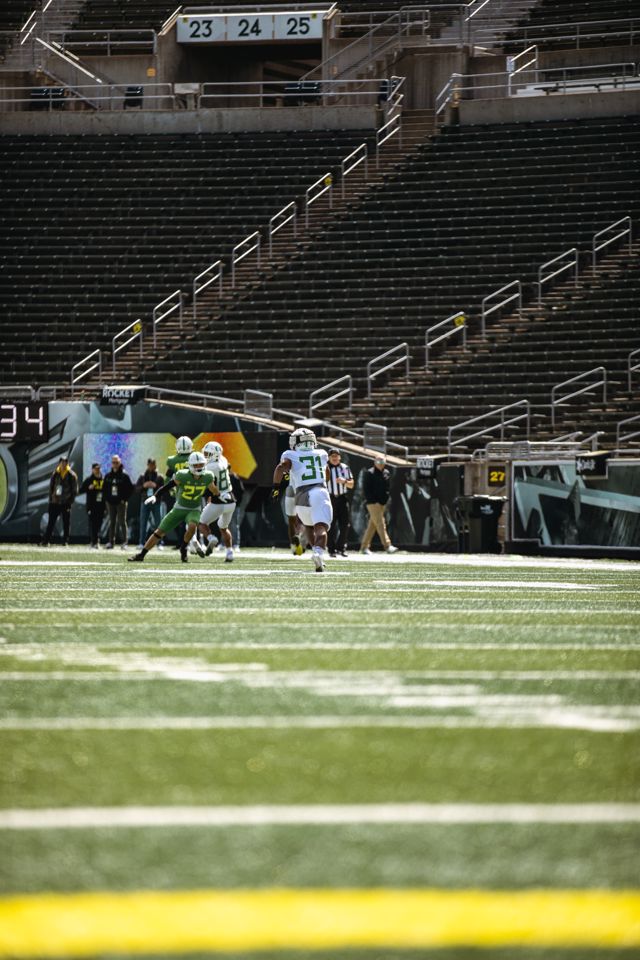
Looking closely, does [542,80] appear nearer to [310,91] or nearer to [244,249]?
[310,91]

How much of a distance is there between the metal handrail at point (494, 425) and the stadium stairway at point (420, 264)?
0.55m

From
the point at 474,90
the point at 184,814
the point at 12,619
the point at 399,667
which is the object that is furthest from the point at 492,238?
the point at 184,814

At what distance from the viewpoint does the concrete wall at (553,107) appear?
38.3m

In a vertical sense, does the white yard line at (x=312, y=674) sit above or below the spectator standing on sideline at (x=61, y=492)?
below

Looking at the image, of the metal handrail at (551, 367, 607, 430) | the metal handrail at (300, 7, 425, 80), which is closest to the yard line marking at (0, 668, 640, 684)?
the metal handrail at (551, 367, 607, 430)

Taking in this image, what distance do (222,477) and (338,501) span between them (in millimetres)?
2313

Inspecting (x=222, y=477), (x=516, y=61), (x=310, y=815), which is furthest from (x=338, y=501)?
(x=310, y=815)

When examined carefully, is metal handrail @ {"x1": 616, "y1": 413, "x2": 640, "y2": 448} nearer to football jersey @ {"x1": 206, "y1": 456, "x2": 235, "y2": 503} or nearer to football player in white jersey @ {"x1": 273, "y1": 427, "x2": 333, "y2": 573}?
football jersey @ {"x1": 206, "y1": 456, "x2": 235, "y2": 503}

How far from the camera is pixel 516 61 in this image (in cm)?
4150

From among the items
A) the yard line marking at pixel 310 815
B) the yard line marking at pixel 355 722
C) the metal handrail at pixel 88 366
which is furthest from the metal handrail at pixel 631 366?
the yard line marking at pixel 310 815

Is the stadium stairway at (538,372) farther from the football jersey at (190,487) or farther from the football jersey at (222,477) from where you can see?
the football jersey at (190,487)

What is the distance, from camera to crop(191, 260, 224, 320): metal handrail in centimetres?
3597

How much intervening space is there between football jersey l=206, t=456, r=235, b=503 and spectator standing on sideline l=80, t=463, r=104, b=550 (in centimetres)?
380

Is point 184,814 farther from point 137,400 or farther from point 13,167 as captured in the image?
point 13,167
